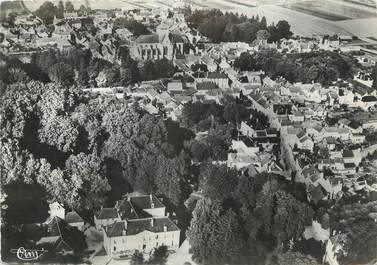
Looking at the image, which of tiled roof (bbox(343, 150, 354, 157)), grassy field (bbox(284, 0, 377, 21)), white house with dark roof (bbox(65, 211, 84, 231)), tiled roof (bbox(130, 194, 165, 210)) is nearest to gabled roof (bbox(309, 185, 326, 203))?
tiled roof (bbox(343, 150, 354, 157))

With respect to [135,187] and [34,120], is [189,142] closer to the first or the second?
[135,187]

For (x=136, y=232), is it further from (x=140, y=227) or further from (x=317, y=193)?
(x=317, y=193)

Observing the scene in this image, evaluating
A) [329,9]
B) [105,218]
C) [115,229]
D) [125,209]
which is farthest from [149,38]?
[115,229]

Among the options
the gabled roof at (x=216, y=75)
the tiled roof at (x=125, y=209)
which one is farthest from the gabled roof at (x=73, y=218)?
the gabled roof at (x=216, y=75)

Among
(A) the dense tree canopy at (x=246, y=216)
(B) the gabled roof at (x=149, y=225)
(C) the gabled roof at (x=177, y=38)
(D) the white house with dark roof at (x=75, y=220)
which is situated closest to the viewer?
(A) the dense tree canopy at (x=246, y=216)

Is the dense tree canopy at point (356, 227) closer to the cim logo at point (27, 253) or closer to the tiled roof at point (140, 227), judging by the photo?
the tiled roof at point (140, 227)
